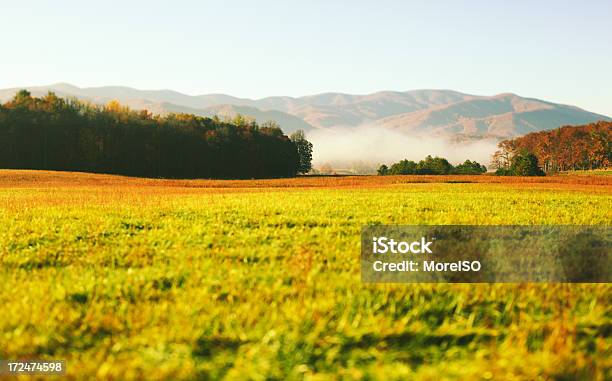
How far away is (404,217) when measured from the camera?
13750mm

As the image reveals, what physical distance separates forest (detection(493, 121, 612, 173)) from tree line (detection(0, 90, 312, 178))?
80.5 m

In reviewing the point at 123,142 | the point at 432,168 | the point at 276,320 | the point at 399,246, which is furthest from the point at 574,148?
the point at 276,320

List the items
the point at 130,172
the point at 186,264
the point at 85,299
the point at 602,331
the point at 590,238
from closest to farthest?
the point at 602,331, the point at 85,299, the point at 186,264, the point at 590,238, the point at 130,172

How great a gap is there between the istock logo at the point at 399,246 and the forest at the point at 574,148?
141743 mm

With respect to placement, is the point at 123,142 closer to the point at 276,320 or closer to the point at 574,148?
the point at 276,320

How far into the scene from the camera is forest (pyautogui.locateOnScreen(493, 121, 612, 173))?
461 feet

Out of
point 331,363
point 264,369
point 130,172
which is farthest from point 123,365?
point 130,172

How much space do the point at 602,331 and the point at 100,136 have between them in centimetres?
10488

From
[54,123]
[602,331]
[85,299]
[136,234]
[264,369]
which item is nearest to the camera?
[264,369]

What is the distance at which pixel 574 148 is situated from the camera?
149m

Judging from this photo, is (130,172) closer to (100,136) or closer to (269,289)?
(100,136)
